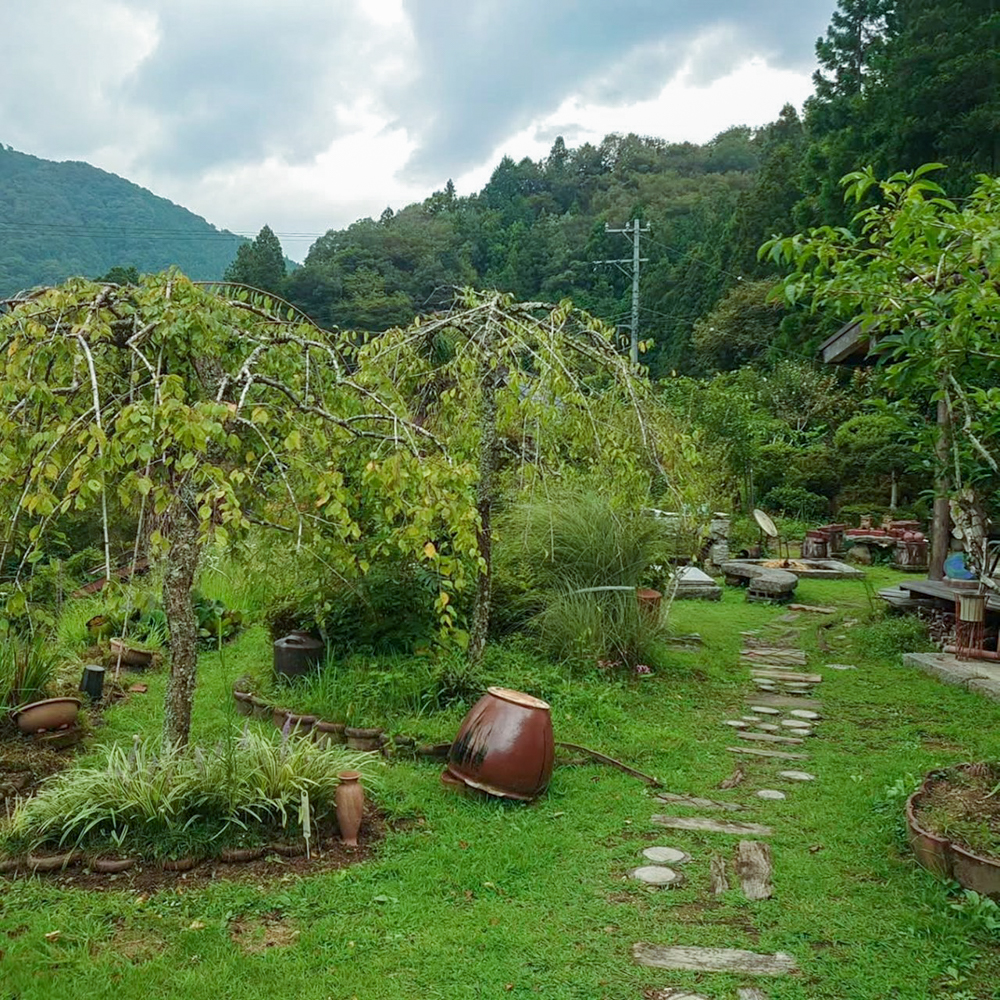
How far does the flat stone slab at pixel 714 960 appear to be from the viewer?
2.57 meters

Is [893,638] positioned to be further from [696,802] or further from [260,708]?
[260,708]

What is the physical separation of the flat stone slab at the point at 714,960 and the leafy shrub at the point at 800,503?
593 inches

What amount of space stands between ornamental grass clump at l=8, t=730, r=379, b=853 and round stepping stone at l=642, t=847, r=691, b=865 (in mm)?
1332

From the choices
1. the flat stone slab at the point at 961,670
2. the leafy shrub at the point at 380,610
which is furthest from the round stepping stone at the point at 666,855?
the flat stone slab at the point at 961,670

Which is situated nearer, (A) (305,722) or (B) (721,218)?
(A) (305,722)

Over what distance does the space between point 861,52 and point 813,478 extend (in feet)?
56.7

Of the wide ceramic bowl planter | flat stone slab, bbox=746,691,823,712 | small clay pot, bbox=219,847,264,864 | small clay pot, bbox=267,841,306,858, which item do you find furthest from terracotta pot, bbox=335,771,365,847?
flat stone slab, bbox=746,691,823,712

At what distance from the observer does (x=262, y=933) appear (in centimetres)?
278

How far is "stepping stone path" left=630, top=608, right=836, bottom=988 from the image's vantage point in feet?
8.54

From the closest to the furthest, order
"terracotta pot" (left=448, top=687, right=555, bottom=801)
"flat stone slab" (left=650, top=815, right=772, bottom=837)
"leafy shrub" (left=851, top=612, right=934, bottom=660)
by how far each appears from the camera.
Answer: "flat stone slab" (left=650, top=815, right=772, bottom=837)
"terracotta pot" (left=448, top=687, right=555, bottom=801)
"leafy shrub" (left=851, top=612, right=934, bottom=660)

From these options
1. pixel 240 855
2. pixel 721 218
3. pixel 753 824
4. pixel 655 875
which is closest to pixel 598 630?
pixel 753 824

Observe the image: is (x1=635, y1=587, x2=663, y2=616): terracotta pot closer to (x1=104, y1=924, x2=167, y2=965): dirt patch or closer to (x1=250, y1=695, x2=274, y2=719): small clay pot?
(x1=250, y1=695, x2=274, y2=719): small clay pot

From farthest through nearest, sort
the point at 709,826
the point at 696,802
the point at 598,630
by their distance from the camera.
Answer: the point at 598,630, the point at 696,802, the point at 709,826

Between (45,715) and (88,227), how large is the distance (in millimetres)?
49887
